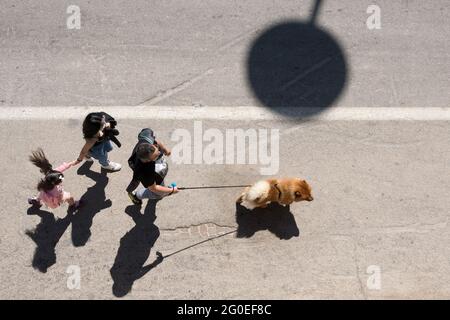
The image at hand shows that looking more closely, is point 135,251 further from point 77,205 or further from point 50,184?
point 50,184

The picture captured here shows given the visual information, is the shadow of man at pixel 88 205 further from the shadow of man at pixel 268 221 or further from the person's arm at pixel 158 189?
the shadow of man at pixel 268 221

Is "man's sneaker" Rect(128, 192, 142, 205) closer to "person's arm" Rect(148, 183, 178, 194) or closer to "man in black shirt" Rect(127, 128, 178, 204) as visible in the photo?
"man in black shirt" Rect(127, 128, 178, 204)

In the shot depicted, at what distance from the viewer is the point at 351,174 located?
21.0 ft

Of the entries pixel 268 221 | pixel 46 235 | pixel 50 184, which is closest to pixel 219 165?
pixel 268 221

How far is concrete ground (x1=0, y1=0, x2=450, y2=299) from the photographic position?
5.80 metres

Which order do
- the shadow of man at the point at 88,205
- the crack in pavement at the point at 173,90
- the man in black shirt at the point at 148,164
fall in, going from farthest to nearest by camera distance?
the crack in pavement at the point at 173,90 → the shadow of man at the point at 88,205 → the man in black shirt at the point at 148,164

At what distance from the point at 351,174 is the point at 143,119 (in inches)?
130

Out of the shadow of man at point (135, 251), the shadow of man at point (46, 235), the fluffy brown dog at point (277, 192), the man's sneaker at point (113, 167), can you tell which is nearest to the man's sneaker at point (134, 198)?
the shadow of man at point (135, 251)

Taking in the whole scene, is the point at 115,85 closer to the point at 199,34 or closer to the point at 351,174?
the point at 199,34

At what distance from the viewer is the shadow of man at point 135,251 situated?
574 cm

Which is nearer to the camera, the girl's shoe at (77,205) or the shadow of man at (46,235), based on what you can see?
the shadow of man at (46,235)

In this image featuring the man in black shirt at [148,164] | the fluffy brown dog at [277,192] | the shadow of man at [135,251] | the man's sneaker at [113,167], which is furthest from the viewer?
the man's sneaker at [113,167]

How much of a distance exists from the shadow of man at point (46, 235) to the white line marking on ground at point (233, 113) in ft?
5.17

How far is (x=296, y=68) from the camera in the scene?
23.4 ft
